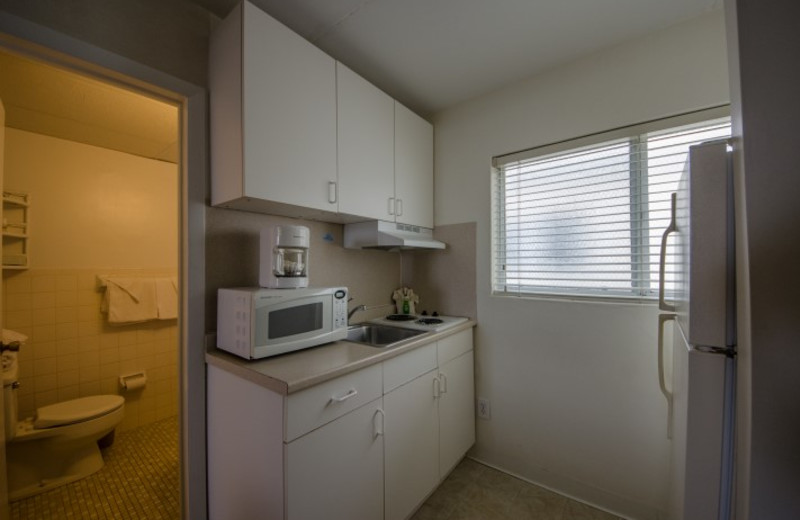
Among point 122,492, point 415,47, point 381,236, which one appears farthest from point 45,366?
point 415,47

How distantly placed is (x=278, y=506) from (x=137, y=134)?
260 centimetres

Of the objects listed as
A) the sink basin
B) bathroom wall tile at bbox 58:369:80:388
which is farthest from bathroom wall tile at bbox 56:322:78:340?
the sink basin

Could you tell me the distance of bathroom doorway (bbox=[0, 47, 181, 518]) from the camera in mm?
1813

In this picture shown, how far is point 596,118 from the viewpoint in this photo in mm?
1670

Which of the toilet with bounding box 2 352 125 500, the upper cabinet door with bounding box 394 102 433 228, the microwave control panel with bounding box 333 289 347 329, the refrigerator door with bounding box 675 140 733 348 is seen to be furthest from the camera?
the upper cabinet door with bounding box 394 102 433 228

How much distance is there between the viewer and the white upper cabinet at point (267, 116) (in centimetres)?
118

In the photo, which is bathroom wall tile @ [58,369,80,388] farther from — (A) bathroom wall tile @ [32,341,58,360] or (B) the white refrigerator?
(B) the white refrigerator

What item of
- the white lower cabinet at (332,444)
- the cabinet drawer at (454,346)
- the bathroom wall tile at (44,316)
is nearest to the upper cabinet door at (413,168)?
the cabinet drawer at (454,346)

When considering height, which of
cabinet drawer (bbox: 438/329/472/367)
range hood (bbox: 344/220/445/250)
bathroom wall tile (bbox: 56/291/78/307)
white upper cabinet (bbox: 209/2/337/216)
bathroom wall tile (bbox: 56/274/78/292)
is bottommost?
cabinet drawer (bbox: 438/329/472/367)

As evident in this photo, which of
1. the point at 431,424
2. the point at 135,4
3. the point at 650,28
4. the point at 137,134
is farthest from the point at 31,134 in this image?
the point at 650,28

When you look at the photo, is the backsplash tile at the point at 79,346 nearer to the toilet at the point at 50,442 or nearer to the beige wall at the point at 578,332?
the toilet at the point at 50,442

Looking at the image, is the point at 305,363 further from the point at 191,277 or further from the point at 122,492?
the point at 122,492

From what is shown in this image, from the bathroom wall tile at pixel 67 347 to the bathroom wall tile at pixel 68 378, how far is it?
132 millimetres

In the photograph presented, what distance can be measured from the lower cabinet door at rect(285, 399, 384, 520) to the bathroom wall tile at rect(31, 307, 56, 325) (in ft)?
8.03
